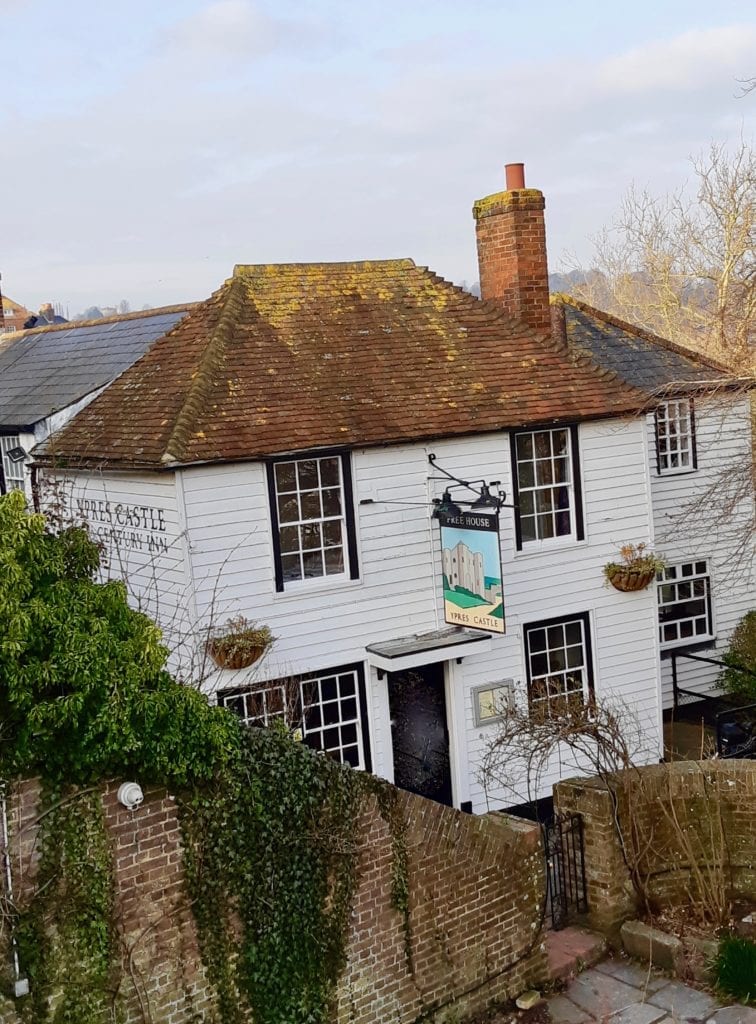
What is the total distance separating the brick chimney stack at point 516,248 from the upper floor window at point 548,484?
2.19 m

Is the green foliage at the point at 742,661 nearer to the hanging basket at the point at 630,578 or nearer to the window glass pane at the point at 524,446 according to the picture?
the hanging basket at the point at 630,578

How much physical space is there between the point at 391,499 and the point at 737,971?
672 cm

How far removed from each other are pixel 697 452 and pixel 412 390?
23.9 ft

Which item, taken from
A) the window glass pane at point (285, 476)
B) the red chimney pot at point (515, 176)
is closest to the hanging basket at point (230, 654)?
the window glass pane at point (285, 476)

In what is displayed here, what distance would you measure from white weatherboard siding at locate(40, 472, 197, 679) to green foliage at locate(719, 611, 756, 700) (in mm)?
9507

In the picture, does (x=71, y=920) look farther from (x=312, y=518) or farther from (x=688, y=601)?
(x=688, y=601)

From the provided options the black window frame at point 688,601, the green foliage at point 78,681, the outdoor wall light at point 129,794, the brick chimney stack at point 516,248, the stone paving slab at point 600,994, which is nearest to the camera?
the green foliage at point 78,681

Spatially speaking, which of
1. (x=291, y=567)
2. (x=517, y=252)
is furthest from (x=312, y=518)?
(x=517, y=252)

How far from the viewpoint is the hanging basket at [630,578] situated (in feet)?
47.9

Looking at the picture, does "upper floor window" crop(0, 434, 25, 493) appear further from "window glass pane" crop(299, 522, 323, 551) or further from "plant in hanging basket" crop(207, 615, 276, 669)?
"plant in hanging basket" crop(207, 615, 276, 669)

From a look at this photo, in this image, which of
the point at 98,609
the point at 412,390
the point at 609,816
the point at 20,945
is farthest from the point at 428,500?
the point at 20,945

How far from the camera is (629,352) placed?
19.0 meters

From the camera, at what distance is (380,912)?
317 inches

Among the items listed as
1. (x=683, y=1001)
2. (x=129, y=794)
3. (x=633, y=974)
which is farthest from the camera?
(x=633, y=974)
